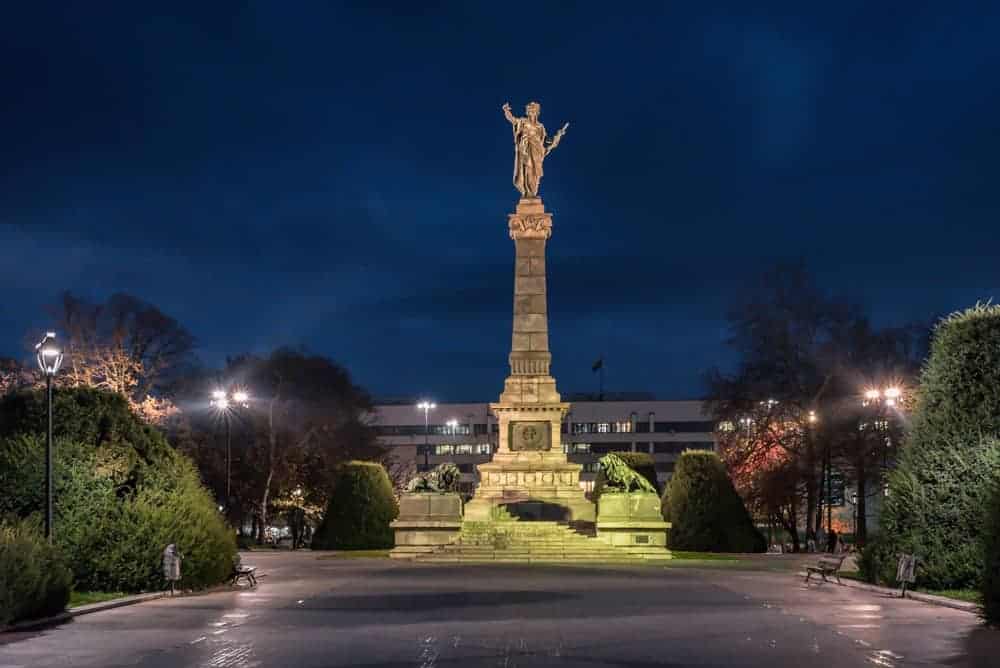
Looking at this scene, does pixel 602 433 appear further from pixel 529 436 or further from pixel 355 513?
pixel 529 436

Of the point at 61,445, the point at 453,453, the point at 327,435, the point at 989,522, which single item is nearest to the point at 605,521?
the point at 61,445

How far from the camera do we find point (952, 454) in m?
26.5

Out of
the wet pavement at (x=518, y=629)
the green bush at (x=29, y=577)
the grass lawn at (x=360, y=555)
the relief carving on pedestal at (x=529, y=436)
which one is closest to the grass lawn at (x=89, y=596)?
the wet pavement at (x=518, y=629)

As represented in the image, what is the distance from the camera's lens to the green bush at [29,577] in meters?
20.3

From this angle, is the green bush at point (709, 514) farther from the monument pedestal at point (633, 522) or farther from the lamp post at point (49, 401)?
the lamp post at point (49, 401)

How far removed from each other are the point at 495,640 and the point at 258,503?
2215 inches

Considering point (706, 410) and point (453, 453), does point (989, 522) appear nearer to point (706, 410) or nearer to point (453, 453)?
point (706, 410)

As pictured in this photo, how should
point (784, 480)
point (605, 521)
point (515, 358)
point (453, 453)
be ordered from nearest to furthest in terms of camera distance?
point (605, 521) < point (515, 358) < point (784, 480) < point (453, 453)

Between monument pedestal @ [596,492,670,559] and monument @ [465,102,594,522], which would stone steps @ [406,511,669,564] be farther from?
monument @ [465,102,594,522]

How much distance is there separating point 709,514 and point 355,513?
1485cm

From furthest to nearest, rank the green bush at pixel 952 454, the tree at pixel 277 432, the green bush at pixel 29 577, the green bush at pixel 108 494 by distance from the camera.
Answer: the tree at pixel 277 432 → the green bush at pixel 108 494 → the green bush at pixel 952 454 → the green bush at pixel 29 577

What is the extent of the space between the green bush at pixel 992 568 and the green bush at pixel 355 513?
39014 mm

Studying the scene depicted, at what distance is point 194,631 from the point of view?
20062 millimetres

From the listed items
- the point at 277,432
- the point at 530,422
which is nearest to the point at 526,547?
the point at 530,422
